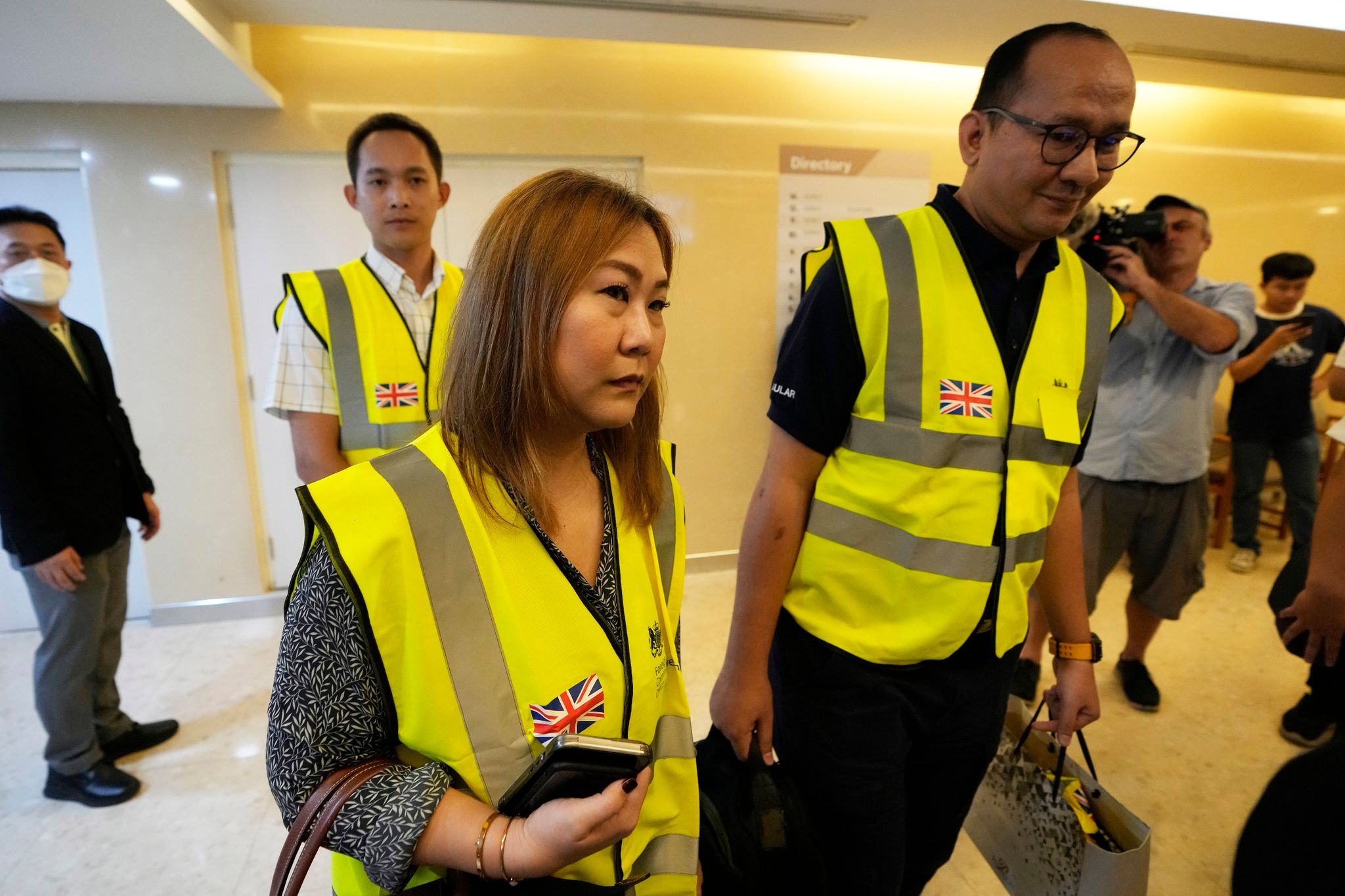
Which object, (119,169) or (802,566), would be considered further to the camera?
(119,169)

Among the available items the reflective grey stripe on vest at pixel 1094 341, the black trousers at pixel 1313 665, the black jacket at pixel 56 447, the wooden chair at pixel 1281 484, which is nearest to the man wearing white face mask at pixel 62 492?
the black jacket at pixel 56 447

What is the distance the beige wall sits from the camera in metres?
2.79

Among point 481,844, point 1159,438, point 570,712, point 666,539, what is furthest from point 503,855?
point 1159,438

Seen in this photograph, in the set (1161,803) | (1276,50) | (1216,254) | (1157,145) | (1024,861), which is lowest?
(1161,803)

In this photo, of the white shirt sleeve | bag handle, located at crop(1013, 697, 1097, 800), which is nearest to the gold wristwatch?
bag handle, located at crop(1013, 697, 1097, 800)

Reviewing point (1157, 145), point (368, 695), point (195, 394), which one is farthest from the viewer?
point (1157, 145)

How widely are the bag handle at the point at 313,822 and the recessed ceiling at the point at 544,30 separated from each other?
2268 mm

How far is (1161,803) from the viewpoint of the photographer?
201cm

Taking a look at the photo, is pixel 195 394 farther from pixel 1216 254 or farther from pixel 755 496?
pixel 1216 254

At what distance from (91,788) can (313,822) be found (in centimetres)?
212

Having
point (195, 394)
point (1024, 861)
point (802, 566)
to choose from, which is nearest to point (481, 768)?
point (802, 566)

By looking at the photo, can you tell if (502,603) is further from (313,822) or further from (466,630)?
(313,822)

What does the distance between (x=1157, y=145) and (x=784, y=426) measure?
410 cm

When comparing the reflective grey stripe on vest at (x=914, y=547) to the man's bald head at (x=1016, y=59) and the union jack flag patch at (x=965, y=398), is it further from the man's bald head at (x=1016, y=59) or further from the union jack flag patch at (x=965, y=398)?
the man's bald head at (x=1016, y=59)
